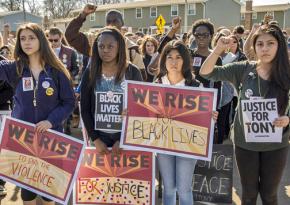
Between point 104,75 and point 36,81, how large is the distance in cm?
61

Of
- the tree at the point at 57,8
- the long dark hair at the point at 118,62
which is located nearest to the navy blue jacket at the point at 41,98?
the long dark hair at the point at 118,62

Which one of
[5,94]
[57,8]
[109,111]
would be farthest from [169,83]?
[57,8]

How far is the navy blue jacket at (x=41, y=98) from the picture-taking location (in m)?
3.39

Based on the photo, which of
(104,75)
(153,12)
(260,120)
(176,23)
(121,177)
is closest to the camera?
(260,120)

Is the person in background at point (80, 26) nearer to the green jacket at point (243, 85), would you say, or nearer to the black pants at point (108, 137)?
the black pants at point (108, 137)

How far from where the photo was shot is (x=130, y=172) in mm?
3633

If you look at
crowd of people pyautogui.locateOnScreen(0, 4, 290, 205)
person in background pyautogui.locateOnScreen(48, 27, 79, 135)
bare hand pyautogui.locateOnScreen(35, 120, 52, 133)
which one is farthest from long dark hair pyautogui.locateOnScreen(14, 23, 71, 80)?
person in background pyautogui.locateOnScreen(48, 27, 79, 135)

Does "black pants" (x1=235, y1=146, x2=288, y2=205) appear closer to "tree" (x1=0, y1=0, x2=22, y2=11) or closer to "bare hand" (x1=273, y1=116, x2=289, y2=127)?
"bare hand" (x1=273, y1=116, x2=289, y2=127)

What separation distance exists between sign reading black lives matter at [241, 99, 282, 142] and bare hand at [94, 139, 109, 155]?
126 centimetres

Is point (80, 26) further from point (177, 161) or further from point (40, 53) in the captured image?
point (177, 161)

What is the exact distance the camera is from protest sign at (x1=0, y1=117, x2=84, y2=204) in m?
3.42

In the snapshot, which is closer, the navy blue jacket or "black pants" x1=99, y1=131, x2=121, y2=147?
the navy blue jacket

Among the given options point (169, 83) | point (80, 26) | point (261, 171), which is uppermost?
point (80, 26)

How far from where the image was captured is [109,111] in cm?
345
